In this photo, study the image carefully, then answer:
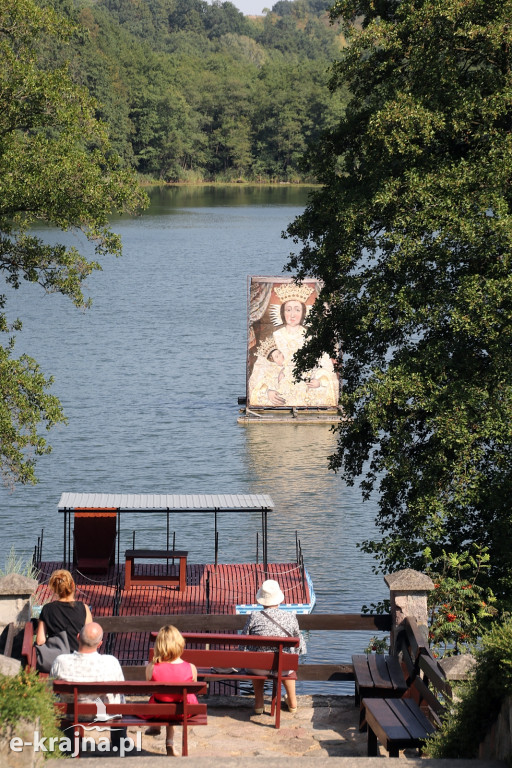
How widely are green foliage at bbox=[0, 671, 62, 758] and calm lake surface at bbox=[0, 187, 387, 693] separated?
14.4m

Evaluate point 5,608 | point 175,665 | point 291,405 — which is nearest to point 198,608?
point 5,608

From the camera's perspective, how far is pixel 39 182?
19.8 metres

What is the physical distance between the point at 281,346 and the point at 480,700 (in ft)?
118

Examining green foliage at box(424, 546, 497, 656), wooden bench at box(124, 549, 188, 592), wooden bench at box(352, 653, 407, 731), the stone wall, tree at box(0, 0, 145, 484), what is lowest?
wooden bench at box(124, 549, 188, 592)

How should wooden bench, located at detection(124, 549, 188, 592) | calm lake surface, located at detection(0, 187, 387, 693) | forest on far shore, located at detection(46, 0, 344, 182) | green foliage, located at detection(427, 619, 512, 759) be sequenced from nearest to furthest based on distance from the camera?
green foliage, located at detection(427, 619, 512, 759)
wooden bench, located at detection(124, 549, 188, 592)
calm lake surface, located at detection(0, 187, 387, 693)
forest on far shore, located at detection(46, 0, 344, 182)

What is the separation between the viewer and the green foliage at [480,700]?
7844 mm

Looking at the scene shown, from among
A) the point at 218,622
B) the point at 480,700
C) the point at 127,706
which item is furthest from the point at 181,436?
the point at 480,700

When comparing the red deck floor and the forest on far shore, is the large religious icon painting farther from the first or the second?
the forest on far shore

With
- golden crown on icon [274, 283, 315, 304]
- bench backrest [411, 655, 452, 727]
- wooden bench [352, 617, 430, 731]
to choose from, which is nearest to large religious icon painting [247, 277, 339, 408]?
golden crown on icon [274, 283, 315, 304]

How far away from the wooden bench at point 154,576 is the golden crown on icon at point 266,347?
21.4 meters

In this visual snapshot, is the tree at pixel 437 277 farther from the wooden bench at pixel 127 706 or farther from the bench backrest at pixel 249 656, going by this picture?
the wooden bench at pixel 127 706

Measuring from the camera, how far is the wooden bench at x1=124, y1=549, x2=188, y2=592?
2275 cm

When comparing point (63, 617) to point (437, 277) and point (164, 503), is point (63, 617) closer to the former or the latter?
point (437, 277)

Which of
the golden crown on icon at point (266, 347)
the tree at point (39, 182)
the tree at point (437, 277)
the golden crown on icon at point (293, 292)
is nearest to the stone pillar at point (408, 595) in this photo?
the tree at point (437, 277)
